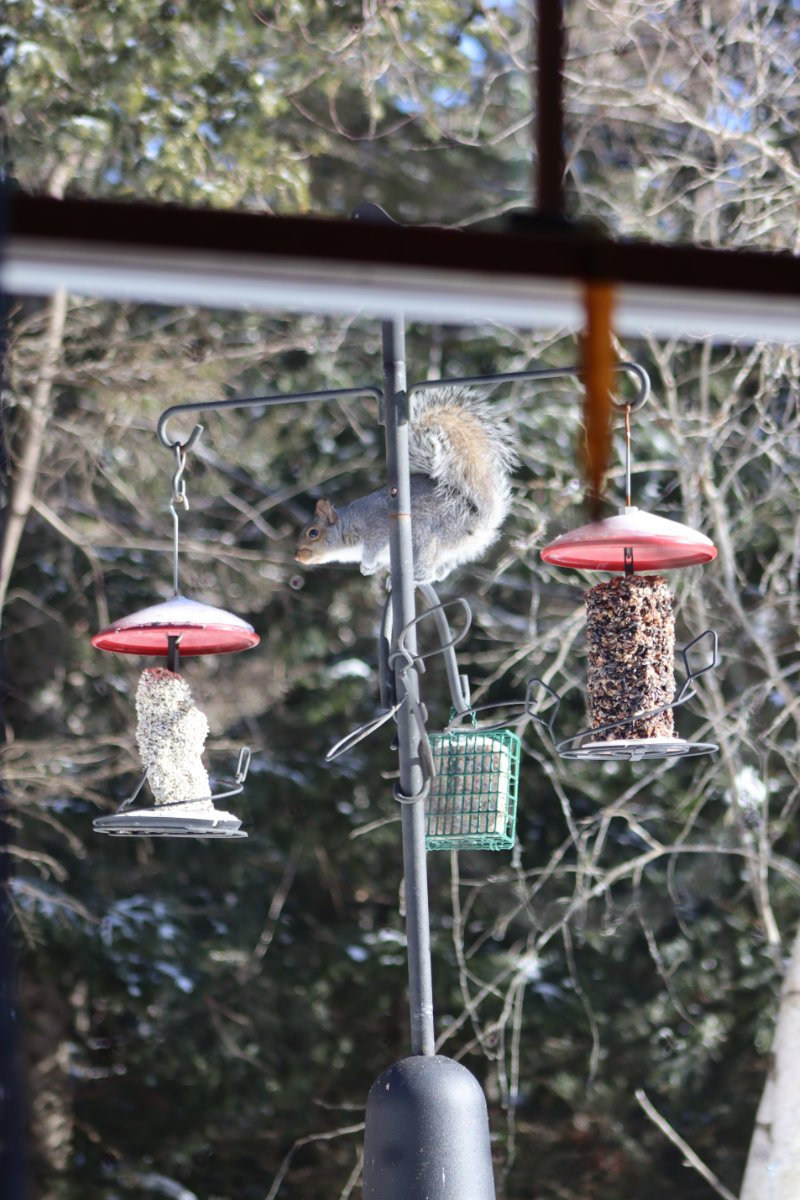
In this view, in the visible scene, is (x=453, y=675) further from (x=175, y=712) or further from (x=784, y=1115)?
(x=784, y=1115)

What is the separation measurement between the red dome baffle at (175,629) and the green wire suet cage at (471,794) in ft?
1.33

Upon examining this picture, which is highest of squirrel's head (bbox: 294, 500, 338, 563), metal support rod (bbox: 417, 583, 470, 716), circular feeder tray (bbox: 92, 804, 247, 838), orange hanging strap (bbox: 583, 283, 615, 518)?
squirrel's head (bbox: 294, 500, 338, 563)

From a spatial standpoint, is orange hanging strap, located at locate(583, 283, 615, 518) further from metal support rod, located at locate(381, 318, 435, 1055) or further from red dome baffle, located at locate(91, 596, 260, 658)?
red dome baffle, located at locate(91, 596, 260, 658)

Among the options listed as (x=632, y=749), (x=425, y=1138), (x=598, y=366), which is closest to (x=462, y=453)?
(x=632, y=749)

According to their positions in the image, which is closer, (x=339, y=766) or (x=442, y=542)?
(x=442, y=542)

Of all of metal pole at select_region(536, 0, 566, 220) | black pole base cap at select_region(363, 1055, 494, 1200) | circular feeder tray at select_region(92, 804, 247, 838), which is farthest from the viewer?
circular feeder tray at select_region(92, 804, 247, 838)

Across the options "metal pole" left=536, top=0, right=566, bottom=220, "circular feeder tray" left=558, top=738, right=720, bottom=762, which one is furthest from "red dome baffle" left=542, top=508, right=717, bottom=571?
"metal pole" left=536, top=0, right=566, bottom=220

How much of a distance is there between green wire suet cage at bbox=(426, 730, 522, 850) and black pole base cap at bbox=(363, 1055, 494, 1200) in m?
0.61

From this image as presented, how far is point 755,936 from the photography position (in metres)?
5.40

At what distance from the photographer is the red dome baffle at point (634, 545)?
2.30m

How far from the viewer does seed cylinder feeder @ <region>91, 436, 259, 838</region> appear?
2361 millimetres

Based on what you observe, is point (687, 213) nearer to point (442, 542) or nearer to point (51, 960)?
point (442, 542)

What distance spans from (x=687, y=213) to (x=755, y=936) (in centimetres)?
260

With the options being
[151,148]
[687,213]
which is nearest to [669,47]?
[687,213]
